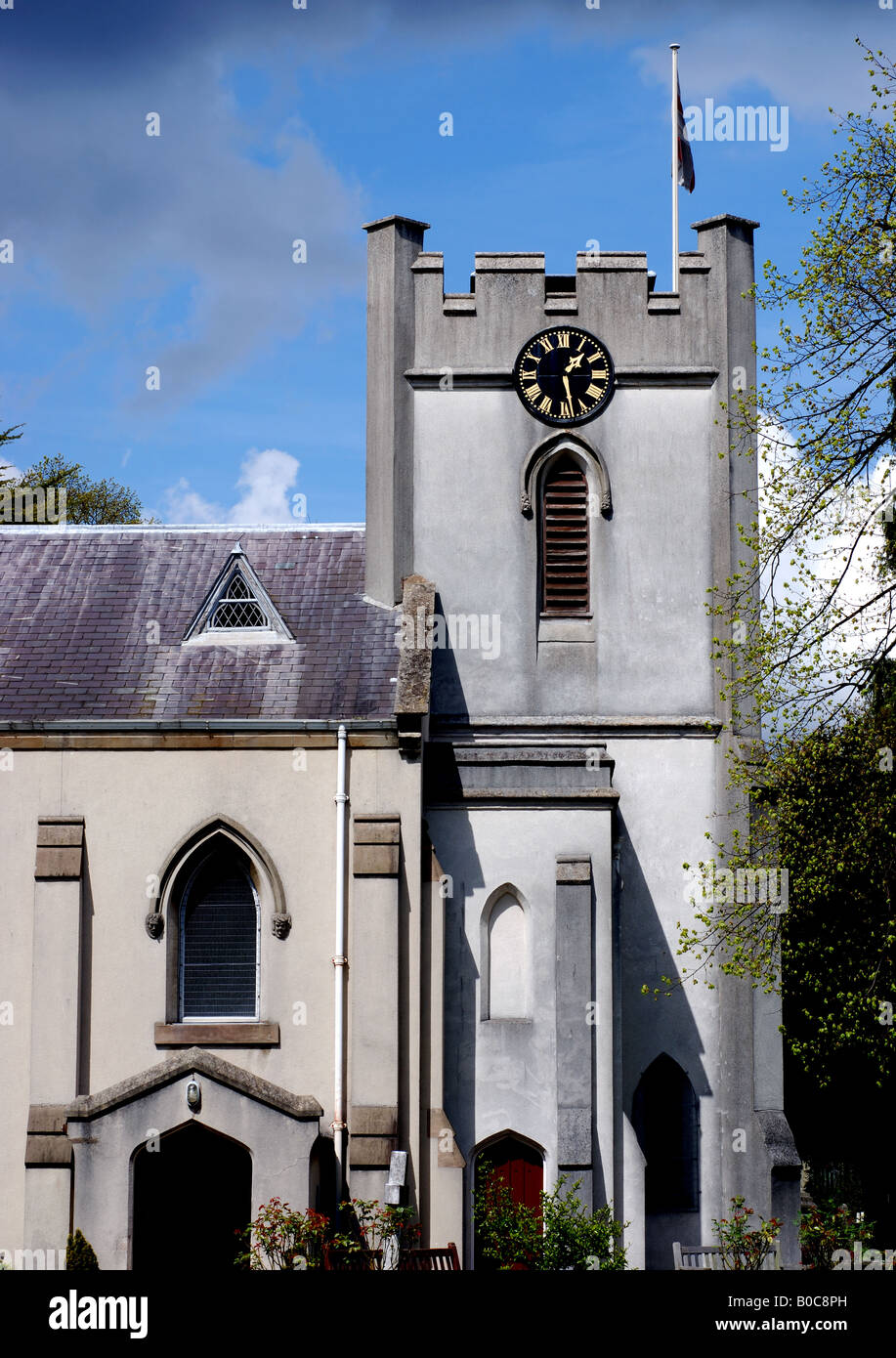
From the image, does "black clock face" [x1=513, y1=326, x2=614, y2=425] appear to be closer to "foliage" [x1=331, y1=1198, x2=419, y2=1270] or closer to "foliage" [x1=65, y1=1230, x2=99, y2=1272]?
"foliage" [x1=331, y1=1198, x2=419, y2=1270]

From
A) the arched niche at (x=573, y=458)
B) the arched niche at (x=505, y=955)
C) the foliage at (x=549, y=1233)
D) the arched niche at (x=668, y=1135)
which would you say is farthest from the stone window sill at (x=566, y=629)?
the foliage at (x=549, y=1233)

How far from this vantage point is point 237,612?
2472 centimetres

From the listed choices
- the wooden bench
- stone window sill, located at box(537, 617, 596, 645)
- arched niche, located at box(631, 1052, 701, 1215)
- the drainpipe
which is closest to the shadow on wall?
arched niche, located at box(631, 1052, 701, 1215)

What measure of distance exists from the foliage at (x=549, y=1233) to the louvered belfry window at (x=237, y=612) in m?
8.28

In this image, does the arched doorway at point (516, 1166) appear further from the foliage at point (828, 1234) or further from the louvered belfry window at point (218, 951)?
the louvered belfry window at point (218, 951)

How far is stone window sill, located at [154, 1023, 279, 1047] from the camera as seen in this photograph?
864 inches

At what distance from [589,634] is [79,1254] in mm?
11189

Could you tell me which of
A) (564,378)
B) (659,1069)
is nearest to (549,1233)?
(659,1069)

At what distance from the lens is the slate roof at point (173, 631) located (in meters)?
23.1

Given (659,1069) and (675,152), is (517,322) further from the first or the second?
(659,1069)

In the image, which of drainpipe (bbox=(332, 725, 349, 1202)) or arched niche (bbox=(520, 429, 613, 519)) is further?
arched niche (bbox=(520, 429, 613, 519))

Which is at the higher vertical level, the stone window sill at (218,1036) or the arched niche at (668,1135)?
the stone window sill at (218,1036)

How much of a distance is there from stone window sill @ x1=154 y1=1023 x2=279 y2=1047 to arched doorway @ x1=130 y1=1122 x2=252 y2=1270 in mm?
1337
